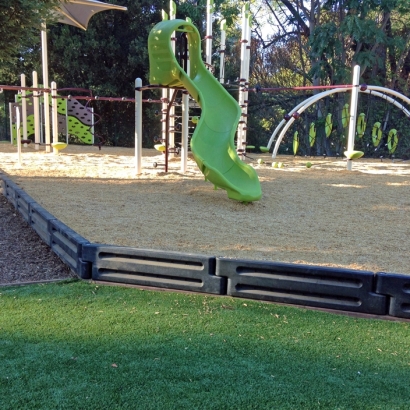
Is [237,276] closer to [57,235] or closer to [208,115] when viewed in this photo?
[57,235]

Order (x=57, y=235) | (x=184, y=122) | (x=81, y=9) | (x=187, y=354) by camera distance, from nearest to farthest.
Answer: (x=187, y=354) → (x=57, y=235) → (x=184, y=122) → (x=81, y=9)

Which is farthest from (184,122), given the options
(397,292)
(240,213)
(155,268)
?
(397,292)

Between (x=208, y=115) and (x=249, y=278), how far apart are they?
539 cm

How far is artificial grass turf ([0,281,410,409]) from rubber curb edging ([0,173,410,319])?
9 cm

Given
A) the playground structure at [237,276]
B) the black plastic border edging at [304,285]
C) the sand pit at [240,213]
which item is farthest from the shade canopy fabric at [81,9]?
the black plastic border edging at [304,285]

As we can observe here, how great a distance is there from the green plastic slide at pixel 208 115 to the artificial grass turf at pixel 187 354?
3998mm

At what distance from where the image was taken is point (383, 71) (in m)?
19.0

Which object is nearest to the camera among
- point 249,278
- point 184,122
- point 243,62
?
point 249,278

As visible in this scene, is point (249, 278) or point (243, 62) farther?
point (243, 62)

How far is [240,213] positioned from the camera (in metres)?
6.51

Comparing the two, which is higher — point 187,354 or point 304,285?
point 304,285

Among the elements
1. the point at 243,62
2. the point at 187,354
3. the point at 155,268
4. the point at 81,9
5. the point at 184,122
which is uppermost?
the point at 81,9

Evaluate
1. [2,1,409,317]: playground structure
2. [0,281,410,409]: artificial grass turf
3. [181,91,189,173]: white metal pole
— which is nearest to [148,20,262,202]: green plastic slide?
[181,91,189,173]: white metal pole

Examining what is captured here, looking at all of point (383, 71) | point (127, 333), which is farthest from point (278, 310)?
point (383, 71)
